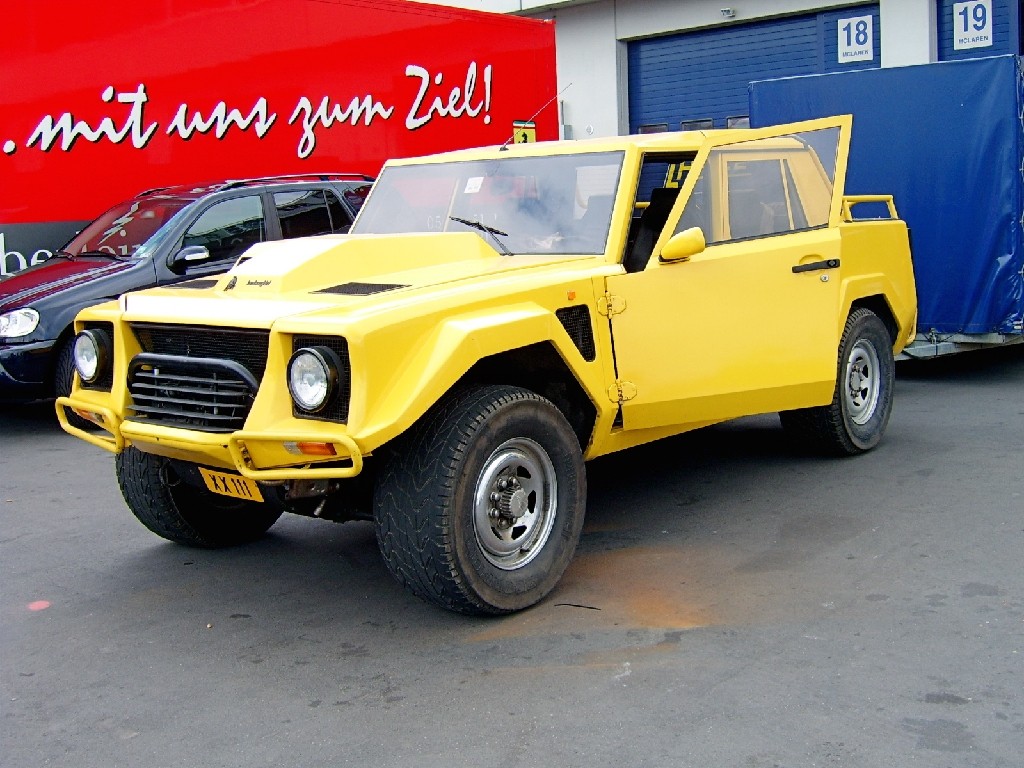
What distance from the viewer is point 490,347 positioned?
183 inches

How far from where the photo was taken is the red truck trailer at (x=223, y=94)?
992cm

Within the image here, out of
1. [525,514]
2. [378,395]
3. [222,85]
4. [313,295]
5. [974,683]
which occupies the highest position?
[222,85]

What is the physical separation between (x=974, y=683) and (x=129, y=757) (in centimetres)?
270

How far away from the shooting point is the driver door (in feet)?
18.1

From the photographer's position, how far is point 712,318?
581cm

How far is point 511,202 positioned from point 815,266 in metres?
1.67

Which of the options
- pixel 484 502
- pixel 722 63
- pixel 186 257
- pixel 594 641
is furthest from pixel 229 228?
pixel 722 63

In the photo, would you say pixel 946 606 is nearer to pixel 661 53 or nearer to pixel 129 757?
pixel 129 757

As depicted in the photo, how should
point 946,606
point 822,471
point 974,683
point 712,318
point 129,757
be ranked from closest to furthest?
point 129,757
point 974,683
point 946,606
point 712,318
point 822,471

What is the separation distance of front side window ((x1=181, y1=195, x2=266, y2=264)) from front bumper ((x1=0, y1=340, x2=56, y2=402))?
1372 mm

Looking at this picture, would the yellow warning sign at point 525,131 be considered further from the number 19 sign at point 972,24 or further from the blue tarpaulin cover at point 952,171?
the number 19 sign at point 972,24

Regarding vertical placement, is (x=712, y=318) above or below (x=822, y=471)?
above

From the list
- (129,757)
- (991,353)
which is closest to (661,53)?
(991,353)

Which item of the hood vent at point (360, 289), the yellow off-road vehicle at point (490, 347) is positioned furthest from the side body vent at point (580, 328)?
the hood vent at point (360, 289)
